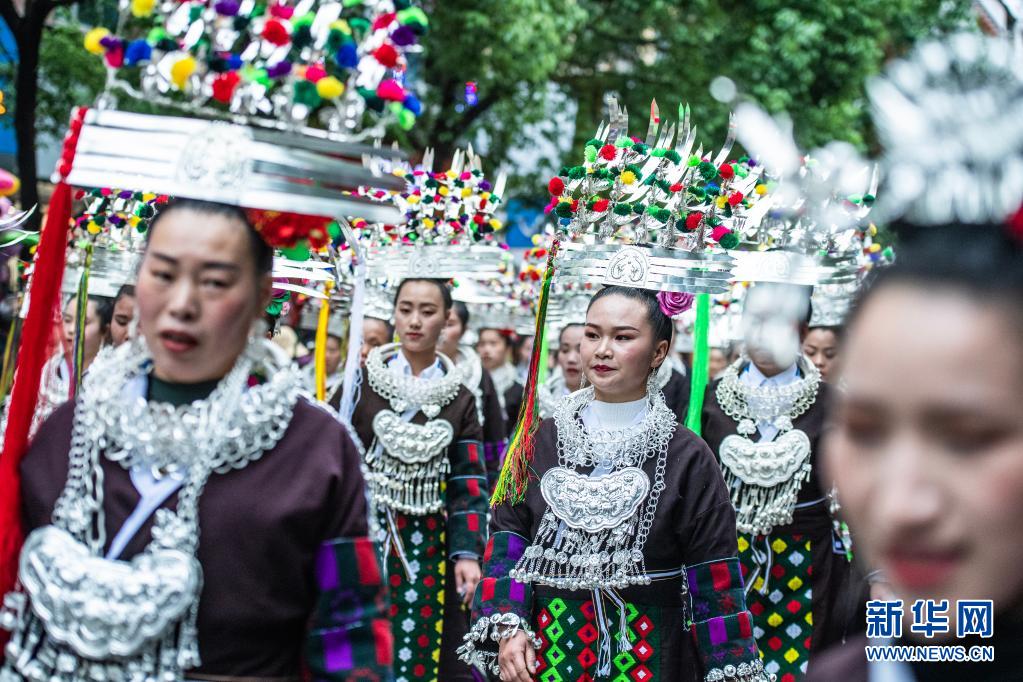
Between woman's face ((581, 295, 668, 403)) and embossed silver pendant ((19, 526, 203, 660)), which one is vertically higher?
woman's face ((581, 295, 668, 403))

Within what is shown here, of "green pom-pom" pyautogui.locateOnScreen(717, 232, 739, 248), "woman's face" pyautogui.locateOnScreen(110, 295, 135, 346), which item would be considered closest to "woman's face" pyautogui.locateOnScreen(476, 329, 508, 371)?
"woman's face" pyautogui.locateOnScreen(110, 295, 135, 346)

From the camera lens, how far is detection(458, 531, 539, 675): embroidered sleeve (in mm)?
4203

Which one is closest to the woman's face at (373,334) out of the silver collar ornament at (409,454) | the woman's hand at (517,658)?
the silver collar ornament at (409,454)

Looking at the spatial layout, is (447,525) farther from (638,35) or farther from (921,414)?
(638,35)

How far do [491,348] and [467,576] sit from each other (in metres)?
5.90

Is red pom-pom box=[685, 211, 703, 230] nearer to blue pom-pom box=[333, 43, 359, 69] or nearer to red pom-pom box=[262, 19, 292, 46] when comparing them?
blue pom-pom box=[333, 43, 359, 69]

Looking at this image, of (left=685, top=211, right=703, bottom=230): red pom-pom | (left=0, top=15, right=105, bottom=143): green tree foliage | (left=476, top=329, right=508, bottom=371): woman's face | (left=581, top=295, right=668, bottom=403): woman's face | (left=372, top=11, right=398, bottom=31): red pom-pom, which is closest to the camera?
(left=372, top=11, right=398, bottom=31): red pom-pom

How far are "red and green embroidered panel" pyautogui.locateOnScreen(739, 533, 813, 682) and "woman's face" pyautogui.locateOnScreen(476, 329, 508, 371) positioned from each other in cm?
604

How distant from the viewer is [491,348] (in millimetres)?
11922

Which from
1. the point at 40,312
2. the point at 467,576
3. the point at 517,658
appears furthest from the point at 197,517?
the point at 467,576

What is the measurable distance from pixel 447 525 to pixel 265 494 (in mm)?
4009

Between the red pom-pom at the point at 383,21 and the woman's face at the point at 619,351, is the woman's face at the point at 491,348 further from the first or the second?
the red pom-pom at the point at 383,21

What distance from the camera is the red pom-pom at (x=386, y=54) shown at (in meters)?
2.72

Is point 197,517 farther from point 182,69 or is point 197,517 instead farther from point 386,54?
point 386,54
